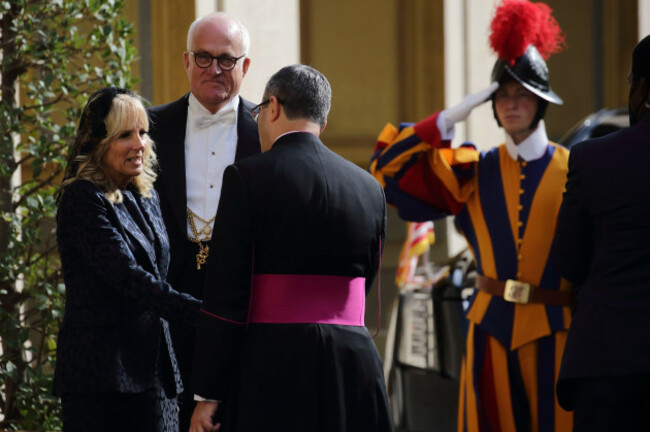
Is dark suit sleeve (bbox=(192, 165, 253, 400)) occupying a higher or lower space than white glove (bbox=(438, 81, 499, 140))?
lower

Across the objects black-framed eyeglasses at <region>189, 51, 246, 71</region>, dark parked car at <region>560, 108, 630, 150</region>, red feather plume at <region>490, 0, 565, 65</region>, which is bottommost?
dark parked car at <region>560, 108, 630, 150</region>

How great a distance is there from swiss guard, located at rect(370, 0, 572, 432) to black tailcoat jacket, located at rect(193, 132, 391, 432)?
4.57 ft

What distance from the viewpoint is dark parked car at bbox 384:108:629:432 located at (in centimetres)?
514

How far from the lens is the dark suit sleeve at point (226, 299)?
2953 mm

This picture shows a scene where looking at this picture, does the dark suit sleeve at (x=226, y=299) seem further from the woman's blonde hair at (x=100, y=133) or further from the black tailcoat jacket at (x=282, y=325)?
the woman's blonde hair at (x=100, y=133)

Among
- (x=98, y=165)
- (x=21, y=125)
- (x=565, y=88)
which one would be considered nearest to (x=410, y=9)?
(x=565, y=88)

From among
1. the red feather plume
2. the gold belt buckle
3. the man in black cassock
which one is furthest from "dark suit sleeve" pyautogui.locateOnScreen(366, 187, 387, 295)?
the red feather plume

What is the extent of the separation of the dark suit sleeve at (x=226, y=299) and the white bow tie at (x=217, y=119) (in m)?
1.03

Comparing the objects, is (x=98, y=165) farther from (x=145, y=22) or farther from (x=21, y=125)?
(x=145, y=22)

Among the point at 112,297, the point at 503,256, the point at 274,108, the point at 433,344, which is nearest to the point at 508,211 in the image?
the point at 503,256

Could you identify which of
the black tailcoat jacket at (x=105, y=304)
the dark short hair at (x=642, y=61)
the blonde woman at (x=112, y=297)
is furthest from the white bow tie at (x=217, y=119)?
the dark short hair at (x=642, y=61)

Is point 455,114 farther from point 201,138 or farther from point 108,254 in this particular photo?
point 108,254

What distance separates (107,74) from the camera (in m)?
4.60

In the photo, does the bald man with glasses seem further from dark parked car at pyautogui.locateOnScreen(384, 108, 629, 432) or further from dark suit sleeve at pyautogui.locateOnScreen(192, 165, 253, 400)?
dark parked car at pyautogui.locateOnScreen(384, 108, 629, 432)
